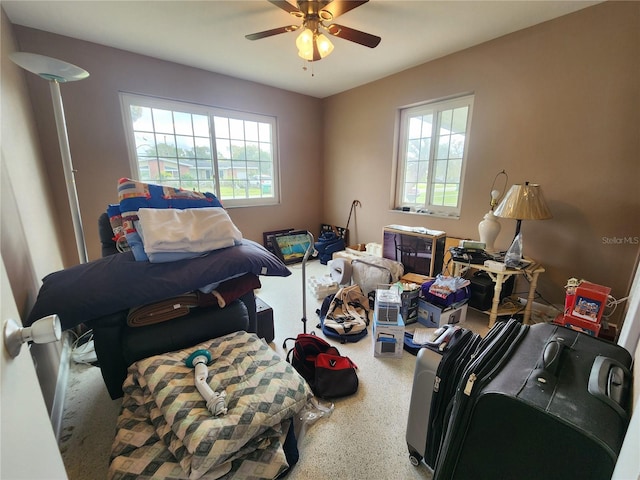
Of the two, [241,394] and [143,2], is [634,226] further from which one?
[143,2]

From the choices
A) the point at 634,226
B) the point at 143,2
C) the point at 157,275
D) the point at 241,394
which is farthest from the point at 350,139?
the point at 241,394

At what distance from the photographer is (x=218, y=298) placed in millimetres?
1538

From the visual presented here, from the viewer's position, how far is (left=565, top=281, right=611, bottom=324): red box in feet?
5.64

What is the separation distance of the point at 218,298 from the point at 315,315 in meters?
1.11

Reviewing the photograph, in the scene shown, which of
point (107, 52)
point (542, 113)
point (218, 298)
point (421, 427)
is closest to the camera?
point (421, 427)

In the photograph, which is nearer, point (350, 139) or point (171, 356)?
point (171, 356)

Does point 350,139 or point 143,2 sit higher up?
point 143,2

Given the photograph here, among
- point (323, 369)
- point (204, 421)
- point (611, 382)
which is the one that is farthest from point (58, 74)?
point (611, 382)

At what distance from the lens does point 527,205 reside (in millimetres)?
2074

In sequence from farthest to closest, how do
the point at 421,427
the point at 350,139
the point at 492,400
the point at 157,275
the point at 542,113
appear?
the point at 350,139
the point at 542,113
the point at 157,275
the point at 421,427
the point at 492,400

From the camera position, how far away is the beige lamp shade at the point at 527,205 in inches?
81.4

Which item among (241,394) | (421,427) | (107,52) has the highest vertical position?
(107,52)

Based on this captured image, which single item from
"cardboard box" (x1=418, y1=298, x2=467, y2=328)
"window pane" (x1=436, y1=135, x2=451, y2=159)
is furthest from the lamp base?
"window pane" (x1=436, y1=135, x2=451, y2=159)

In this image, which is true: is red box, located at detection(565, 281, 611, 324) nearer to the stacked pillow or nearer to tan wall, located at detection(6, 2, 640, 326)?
tan wall, located at detection(6, 2, 640, 326)
